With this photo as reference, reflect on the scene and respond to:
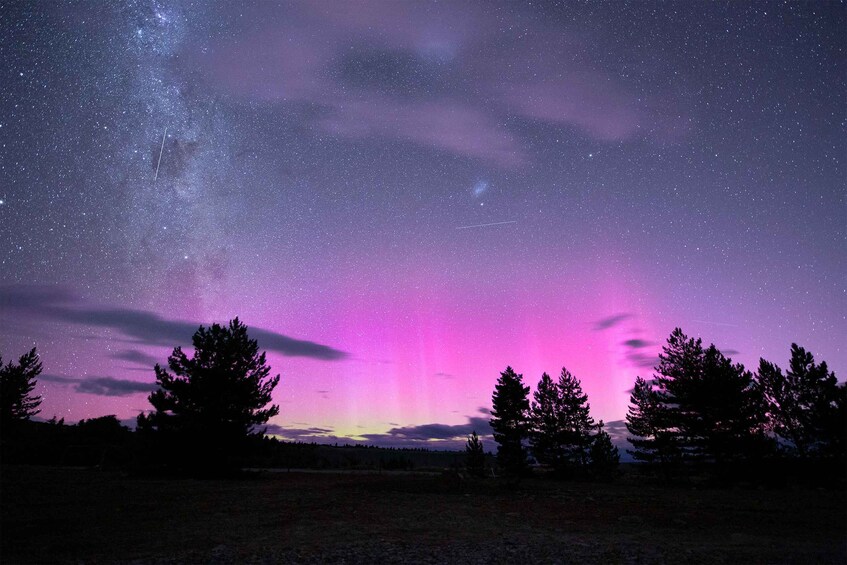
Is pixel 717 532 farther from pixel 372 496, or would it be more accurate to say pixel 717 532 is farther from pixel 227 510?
pixel 227 510

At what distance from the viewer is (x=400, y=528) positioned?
1058 centimetres

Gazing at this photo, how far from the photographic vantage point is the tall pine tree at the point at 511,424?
41.1 m

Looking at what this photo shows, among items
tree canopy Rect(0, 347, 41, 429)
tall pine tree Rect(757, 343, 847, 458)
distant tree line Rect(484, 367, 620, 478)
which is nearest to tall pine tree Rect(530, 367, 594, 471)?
distant tree line Rect(484, 367, 620, 478)

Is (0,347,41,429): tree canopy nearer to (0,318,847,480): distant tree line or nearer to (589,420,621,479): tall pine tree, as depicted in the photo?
(0,318,847,480): distant tree line

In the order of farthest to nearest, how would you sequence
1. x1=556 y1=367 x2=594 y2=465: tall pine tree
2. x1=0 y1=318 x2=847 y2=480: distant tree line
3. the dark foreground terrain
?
x1=556 y1=367 x2=594 y2=465: tall pine tree → x1=0 y1=318 x2=847 y2=480: distant tree line → the dark foreground terrain

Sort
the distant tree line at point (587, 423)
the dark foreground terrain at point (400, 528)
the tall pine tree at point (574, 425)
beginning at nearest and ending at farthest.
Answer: the dark foreground terrain at point (400, 528), the distant tree line at point (587, 423), the tall pine tree at point (574, 425)

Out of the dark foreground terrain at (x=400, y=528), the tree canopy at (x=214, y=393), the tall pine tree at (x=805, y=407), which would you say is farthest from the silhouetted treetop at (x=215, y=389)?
the tall pine tree at (x=805, y=407)

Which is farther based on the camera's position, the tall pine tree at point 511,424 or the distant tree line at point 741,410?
the tall pine tree at point 511,424

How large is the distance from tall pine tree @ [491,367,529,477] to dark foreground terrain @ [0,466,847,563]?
966 inches

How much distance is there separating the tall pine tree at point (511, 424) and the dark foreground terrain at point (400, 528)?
24.5 m

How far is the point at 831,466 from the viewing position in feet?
83.0

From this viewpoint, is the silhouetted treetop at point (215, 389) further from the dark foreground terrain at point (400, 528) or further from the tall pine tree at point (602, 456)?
the tall pine tree at point (602, 456)

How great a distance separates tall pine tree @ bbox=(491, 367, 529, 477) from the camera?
1618 inches

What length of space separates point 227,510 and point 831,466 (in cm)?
3189
